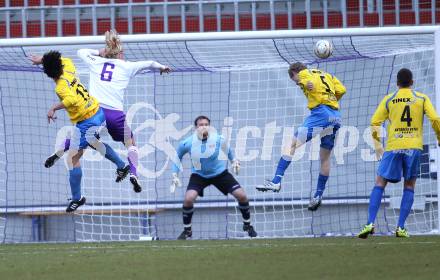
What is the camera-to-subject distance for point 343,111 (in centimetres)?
1546

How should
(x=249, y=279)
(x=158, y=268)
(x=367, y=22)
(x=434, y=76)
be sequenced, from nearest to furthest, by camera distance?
(x=249, y=279)
(x=158, y=268)
(x=434, y=76)
(x=367, y=22)

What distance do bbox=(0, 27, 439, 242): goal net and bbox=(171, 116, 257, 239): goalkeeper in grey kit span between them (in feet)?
2.54

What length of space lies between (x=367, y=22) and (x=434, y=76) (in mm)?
3943

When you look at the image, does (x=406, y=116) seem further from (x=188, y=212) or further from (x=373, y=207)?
(x=188, y=212)

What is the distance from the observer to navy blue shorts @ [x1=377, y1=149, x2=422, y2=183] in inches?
480

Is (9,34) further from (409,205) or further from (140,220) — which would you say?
(409,205)

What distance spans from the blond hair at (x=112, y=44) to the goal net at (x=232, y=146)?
1.68 m

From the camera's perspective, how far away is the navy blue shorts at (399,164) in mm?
12180

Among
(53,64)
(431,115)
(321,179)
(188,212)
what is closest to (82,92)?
(53,64)

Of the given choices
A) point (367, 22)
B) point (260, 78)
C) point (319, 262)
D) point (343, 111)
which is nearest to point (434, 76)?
point (343, 111)

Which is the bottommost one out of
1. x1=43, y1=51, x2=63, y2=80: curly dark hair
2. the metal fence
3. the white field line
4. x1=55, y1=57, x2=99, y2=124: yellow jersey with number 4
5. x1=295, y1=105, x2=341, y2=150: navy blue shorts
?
the white field line

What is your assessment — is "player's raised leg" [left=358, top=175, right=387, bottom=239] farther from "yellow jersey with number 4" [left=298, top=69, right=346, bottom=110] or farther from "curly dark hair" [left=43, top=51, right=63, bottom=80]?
"curly dark hair" [left=43, top=51, right=63, bottom=80]

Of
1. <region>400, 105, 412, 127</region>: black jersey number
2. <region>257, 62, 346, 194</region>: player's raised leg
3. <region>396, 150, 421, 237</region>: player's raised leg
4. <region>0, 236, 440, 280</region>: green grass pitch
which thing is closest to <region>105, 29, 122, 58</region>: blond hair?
<region>257, 62, 346, 194</region>: player's raised leg

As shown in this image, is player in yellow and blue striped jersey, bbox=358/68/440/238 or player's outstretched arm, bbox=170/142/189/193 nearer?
player in yellow and blue striped jersey, bbox=358/68/440/238
